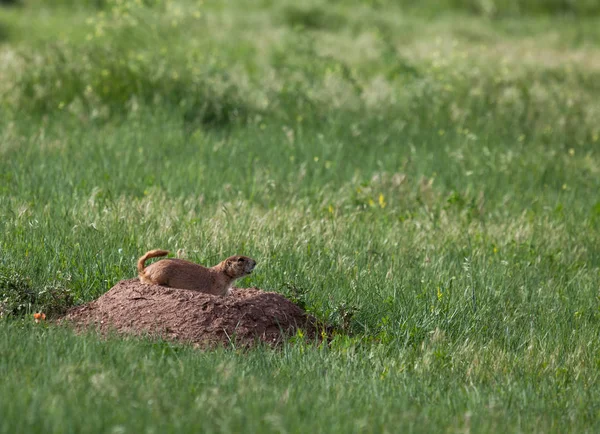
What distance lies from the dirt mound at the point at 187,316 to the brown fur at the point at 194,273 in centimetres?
10

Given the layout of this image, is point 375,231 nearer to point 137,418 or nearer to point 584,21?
point 137,418

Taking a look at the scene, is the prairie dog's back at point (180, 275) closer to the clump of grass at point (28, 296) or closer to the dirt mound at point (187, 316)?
the dirt mound at point (187, 316)

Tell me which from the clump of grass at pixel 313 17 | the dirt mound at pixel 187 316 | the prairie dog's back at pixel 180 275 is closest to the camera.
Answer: the dirt mound at pixel 187 316

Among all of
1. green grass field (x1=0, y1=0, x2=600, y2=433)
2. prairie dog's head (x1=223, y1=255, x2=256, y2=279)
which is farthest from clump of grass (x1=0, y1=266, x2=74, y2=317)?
prairie dog's head (x1=223, y1=255, x2=256, y2=279)

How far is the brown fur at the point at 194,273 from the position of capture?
20.8ft

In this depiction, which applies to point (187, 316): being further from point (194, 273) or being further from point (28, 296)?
point (28, 296)

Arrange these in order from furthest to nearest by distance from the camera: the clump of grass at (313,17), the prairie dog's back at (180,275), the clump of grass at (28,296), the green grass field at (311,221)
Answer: the clump of grass at (313,17), the prairie dog's back at (180,275), the clump of grass at (28,296), the green grass field at (311,221)

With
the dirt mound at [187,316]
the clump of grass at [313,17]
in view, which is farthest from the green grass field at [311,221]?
the clump of grass at [313,17]

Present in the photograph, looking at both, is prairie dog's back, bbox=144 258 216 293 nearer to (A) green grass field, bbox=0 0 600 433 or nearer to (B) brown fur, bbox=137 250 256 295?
(B) brown fur, bbox=137 250 256 295

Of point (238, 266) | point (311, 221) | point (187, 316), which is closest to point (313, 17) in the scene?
point (311, 221)

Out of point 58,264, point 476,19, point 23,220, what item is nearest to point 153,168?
point 23,220

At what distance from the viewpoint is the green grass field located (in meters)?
5.02

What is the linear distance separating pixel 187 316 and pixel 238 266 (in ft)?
1.94

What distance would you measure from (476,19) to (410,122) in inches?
582
